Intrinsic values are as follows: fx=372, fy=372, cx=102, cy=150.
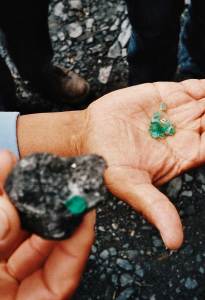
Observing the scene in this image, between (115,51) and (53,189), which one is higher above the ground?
(53,189)

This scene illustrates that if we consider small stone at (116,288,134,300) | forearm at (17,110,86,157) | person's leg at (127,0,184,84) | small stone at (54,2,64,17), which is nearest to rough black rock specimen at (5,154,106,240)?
forearm at (17,110,86,157)

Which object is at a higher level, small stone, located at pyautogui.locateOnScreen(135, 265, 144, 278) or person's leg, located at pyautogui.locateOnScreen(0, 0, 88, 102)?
person's leg, located at pyautogui.locateOnScreen(0, 0, 88, 102)

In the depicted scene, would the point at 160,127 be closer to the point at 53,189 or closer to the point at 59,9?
the point at 53,189

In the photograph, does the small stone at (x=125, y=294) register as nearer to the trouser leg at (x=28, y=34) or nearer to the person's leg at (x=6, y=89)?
the person's leg at (x=6, y=89)

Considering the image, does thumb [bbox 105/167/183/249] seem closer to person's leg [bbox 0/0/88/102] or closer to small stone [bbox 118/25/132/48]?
person's leg [bbox 0/0/88/102]

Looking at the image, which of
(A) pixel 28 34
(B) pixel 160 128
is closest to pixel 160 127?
Answer: (B) pixel 160 128

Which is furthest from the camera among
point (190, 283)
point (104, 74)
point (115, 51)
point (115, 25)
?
point (115, 25)

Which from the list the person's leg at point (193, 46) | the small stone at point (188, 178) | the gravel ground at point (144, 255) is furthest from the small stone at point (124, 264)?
the person's leg at point (193, 46)
